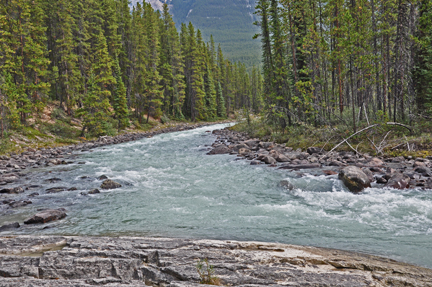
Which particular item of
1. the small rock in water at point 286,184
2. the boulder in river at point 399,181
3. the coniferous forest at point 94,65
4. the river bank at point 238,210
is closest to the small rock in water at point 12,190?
the river bank at point 238,210

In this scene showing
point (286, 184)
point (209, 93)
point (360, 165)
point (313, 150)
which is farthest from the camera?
point (209, 93)

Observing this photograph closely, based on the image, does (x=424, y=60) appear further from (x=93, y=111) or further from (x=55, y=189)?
(x=93, y=111)

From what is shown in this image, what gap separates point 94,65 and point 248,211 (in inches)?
1383

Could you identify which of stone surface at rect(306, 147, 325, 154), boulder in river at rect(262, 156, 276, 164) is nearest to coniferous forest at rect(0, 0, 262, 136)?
boulder in river at rect(262, 156, 276, 164)

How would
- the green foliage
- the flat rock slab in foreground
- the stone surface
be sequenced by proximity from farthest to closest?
the green foliage
the stone surface
the flat rock slab in foreground

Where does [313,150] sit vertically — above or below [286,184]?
above

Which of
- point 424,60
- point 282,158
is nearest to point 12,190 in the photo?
point 282,158

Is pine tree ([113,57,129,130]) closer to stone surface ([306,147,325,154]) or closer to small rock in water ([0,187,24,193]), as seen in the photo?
small rock in water ([0,187,24,193])

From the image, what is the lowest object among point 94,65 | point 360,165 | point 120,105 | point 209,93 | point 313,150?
point 360,165

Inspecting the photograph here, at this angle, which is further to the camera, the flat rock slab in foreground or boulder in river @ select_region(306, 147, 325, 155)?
boulder in river @ select_region(306, 147, 325, 155)

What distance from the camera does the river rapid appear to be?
627 cm

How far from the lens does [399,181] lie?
9492 millimetres

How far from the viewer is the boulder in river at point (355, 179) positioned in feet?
31.5

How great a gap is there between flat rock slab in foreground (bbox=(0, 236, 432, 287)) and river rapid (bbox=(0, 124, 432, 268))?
1.05 metres
